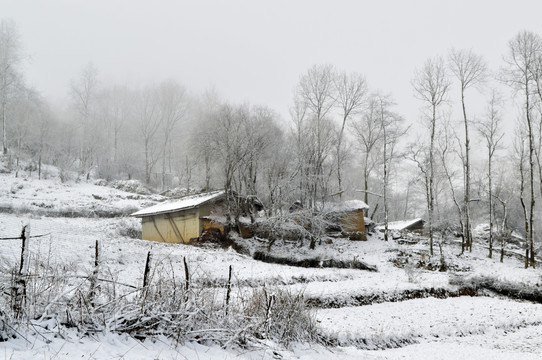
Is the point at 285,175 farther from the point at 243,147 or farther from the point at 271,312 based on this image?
the point at 271,312

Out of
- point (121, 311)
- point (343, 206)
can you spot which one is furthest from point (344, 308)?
point (343, 206)

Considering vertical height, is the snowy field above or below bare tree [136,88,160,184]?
below

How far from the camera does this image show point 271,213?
2994 centimetres

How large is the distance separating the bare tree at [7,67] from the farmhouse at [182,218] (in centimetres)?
2011

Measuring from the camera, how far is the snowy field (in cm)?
472

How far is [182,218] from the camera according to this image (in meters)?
30.5

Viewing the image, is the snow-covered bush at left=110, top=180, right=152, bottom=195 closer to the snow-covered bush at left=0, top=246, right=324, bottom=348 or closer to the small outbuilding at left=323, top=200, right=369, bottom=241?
the small outbuilding at left=323, top=200, right=369, bottom=241

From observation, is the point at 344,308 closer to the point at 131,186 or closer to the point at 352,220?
the point at 352,220

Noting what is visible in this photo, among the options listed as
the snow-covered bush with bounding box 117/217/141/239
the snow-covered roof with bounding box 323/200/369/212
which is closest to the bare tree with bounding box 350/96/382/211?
the snow-covered roof with bounding box 323/200/369/212

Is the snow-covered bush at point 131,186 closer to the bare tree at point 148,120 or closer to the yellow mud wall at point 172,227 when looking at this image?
the bare tree at point 148,120

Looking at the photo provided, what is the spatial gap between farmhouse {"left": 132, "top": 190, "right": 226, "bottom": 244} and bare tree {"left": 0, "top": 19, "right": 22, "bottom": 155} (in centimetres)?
2011

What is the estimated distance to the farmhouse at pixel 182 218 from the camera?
95.8 feet

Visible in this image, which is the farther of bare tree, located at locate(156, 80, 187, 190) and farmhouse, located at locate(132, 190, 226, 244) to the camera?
bare tree, located at locate(156, 80, 187, 190)

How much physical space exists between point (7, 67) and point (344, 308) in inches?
1664
